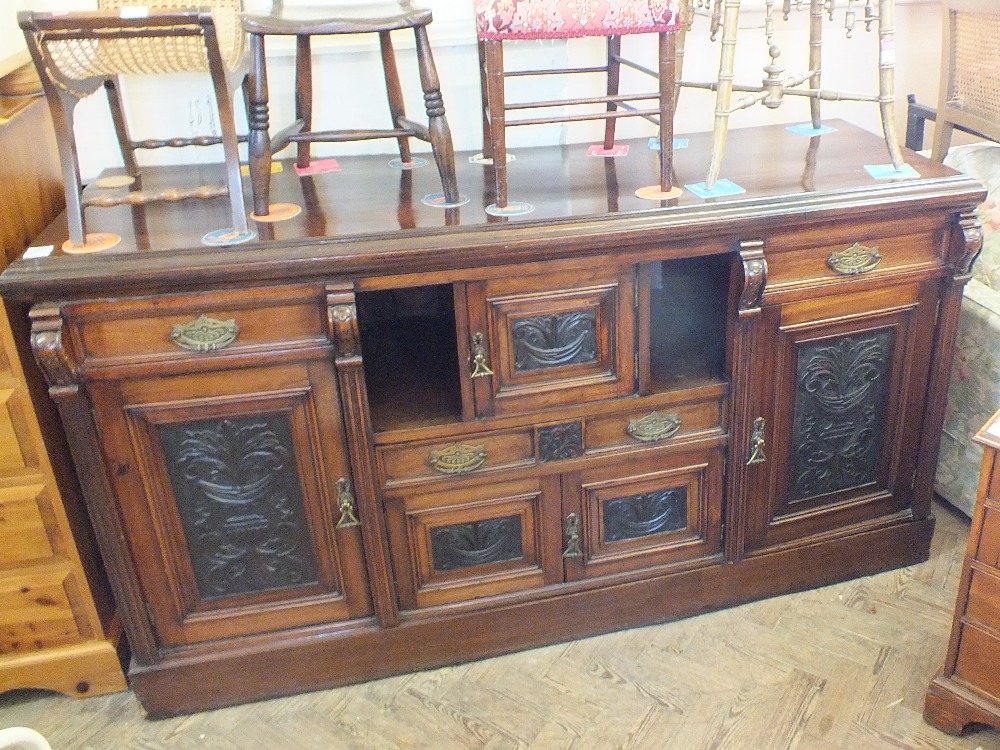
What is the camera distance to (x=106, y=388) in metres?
1.54

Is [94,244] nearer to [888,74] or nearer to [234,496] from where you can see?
[234,496]

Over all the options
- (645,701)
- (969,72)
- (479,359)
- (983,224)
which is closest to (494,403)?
(479,359)

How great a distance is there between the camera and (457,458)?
172 centimetres

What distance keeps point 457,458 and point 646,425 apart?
1.24 feet

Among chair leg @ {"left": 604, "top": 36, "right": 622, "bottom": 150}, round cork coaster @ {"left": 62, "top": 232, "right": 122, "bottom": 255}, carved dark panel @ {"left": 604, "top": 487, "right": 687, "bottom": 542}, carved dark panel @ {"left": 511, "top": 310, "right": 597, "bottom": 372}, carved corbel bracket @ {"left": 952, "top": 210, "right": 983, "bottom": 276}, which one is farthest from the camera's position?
chair leg @ {"left": 604, "top": 36, "right": 622, "bottom": 150}

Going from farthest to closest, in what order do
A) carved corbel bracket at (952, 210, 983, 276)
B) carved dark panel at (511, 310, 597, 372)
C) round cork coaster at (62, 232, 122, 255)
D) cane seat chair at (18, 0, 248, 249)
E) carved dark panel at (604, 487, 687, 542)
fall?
1. carved dark panel at (604, 487, 687, 542)
2. carved corbel bracket at (952, 210, 983, 276)
3. carved dark panel at (511, 310, 597, 372)
4. round cork coaster at (62, 232, 122, 255)
5. cane seat chair at (18, 0, 248, 249)

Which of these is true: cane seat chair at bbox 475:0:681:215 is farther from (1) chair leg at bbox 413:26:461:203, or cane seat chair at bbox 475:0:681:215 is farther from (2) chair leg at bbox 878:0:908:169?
(2) chair leg at bbox 878:0:908:169

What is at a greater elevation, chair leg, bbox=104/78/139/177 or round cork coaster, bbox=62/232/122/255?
chair leg, bbox=104/78/139/177

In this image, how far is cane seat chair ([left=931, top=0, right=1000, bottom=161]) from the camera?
6.87 ft

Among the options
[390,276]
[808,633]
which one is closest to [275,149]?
[390,276]

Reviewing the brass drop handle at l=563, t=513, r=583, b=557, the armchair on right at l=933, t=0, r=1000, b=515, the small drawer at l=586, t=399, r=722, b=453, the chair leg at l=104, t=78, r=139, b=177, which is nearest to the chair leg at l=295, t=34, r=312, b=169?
the chair leg at l=104, t=78, r=139, b=177

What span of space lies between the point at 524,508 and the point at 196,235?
0.80m

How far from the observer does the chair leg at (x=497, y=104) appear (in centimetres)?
158

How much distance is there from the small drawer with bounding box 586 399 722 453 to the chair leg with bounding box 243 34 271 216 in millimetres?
741
